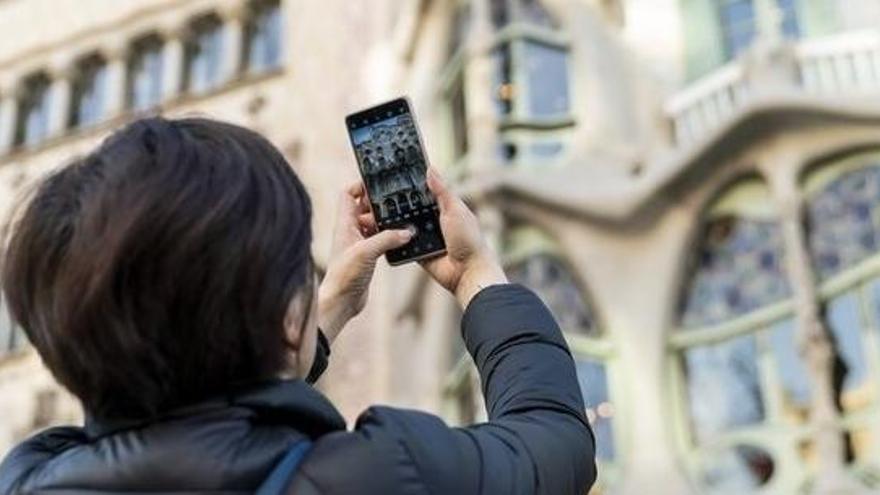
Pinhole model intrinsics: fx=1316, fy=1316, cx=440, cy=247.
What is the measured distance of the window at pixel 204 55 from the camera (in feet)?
48.3

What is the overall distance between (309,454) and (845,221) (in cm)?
791

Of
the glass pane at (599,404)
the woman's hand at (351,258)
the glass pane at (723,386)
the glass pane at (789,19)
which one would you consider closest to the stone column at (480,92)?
the glass pane at (599,404)

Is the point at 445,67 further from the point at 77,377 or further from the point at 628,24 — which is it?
the point at 77,377

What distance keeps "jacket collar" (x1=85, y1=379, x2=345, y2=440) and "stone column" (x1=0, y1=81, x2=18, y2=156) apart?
49.2ft

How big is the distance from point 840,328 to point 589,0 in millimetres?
3844

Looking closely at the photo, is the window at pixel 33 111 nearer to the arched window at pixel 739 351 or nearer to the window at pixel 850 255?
the arched window at pixel 739 351

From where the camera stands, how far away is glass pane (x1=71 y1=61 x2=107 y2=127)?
1533 cm

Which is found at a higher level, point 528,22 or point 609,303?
point 528,22

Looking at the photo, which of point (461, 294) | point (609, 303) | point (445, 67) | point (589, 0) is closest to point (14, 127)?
point (445, 67)

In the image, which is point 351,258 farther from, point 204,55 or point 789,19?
point 204,55

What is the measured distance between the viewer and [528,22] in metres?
10.8

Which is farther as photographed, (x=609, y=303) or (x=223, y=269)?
(x=609, y=303)

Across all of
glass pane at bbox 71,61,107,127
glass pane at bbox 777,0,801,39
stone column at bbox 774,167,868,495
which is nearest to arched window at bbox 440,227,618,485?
stone column at bbox 774,167,868,495

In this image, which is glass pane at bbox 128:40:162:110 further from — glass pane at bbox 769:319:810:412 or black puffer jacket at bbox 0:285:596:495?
black puffer jacket at bbox 0:285:596:495
